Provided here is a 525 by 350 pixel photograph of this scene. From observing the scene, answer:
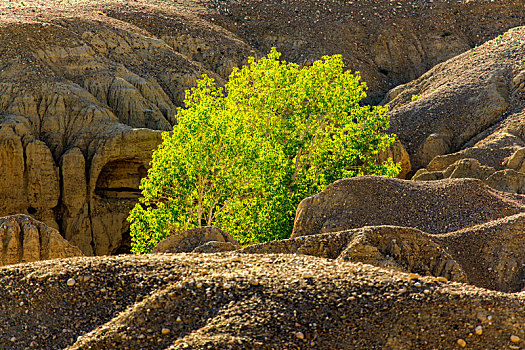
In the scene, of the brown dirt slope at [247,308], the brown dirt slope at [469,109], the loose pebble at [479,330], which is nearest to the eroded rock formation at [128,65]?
the brown dirt slope at [469,109]

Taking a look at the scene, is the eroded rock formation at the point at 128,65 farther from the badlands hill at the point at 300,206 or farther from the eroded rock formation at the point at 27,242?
the eroded rock formation at the point at 27,242

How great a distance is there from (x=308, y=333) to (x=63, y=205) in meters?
24.9

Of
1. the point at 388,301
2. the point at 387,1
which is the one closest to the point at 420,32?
the point at 387,1

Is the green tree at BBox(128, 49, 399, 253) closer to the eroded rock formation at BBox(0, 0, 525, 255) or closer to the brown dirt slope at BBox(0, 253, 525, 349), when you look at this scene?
the eroded rock formation at BBox(0, 0, 525, 255)

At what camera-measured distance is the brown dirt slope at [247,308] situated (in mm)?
9938

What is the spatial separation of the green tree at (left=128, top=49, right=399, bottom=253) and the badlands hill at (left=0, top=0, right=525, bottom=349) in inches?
179

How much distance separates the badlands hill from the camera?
10.3 meters

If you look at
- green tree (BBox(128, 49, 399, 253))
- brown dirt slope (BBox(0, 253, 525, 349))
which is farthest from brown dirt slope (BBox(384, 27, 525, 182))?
brown dirt slope (BBox(0, 253, 525, 349))

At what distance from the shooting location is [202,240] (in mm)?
16391

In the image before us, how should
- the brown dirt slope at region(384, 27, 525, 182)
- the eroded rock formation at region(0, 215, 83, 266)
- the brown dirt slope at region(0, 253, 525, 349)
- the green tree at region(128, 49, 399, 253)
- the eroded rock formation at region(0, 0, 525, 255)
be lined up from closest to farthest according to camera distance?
the brown dirt slope at region(0, 253, 525, 349) → the eroded rock formation at region(0, 215, 83, 266) → the green tree at region(128, 49, 399, 253) → the eroded rock formation at region(0, 0, 525, 255) → the brown dirt slope at region(384, 27, 525, 182)

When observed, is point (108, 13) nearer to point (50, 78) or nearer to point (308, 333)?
point (50, 78)

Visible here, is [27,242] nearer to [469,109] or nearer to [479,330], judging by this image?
[479,330]

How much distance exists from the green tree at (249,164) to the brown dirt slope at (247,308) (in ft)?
36.6

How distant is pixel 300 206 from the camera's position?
61.2 feet
